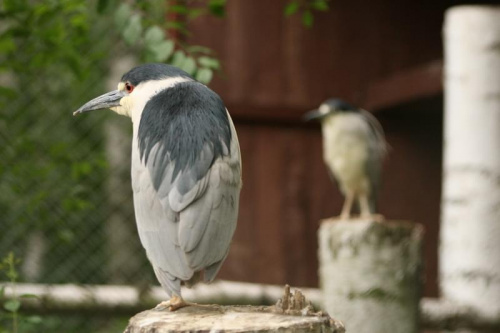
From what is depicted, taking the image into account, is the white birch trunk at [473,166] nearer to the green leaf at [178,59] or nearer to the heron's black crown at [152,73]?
the green leaf at [178,59]

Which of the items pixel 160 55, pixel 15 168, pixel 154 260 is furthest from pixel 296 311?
pixel 15 168

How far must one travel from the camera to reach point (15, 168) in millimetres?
4066

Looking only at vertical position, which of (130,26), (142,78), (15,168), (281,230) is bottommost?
(281,230)

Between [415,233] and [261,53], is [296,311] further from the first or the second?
[261,53]

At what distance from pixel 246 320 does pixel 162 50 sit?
1.17 metres

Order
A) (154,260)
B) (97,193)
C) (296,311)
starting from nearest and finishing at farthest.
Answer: (296,311), (154,260), (97,193)

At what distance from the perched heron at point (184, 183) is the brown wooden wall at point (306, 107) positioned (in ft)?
9.20

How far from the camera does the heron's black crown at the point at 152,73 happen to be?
285 cm

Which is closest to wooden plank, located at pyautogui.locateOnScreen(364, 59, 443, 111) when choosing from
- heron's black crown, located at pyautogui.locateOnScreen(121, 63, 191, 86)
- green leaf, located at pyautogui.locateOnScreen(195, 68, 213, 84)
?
green leaf, located at pyautogui.locateOnScreen(195, 68, 213, 84)

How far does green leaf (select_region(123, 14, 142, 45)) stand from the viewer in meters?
3.22

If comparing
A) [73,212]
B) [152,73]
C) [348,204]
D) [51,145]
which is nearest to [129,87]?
[152,73]

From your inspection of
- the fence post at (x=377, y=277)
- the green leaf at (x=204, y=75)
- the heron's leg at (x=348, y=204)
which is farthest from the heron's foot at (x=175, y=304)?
the heron's leg at (x=348, y=204)

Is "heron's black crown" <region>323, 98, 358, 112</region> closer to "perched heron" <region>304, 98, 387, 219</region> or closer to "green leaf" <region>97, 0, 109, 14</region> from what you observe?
"perched heron" <region>304, 98, 387, 219</region>

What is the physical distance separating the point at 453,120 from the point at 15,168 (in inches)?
77.8
